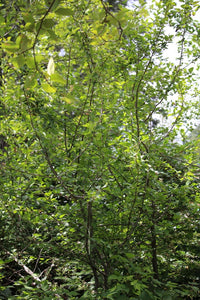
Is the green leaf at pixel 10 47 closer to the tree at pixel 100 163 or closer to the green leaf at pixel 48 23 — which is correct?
the green leaf at pixel 48 23

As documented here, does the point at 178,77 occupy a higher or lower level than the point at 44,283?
higher

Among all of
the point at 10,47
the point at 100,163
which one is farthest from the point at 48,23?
the point at 100,163

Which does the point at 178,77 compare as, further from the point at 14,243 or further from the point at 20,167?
the point at 14,243

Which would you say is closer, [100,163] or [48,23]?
[48,23]

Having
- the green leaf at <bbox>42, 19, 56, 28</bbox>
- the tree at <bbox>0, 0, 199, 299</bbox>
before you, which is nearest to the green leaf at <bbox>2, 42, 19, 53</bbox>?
the green leaf at <bbox>42, 19, 56, 28</bbox>

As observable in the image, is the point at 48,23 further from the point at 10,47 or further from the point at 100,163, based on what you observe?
the point at 100,163

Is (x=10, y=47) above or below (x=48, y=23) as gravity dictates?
below

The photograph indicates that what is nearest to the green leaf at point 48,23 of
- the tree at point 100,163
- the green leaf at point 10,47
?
the green leaf at point 10,47

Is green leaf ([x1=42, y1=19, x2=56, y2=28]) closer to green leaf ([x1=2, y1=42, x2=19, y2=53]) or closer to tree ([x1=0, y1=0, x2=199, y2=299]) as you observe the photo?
green leaf ([x1=2, y1=42, x2=19, y2=53])

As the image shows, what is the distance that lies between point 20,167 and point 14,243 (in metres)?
1.16

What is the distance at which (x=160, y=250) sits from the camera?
2812 mm

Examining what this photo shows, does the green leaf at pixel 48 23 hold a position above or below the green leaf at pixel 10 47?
above

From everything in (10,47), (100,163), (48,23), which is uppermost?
(100,163)

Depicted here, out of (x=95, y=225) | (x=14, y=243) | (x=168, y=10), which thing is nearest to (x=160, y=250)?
(x=95, y=225)
